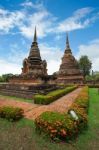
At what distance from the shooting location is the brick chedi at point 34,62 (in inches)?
1161

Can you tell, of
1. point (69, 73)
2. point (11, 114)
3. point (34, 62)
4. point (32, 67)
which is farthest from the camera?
point (69, 73)

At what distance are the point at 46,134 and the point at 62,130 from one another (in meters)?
0.75

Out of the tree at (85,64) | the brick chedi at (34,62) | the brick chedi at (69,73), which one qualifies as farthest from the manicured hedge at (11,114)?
the tree at (85,64)

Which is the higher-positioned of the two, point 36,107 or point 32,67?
point 32,67

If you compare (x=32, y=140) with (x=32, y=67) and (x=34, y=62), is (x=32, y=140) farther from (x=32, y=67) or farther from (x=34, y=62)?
(x=34, y=62)

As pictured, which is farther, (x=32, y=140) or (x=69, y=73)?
(x=69, y=73)

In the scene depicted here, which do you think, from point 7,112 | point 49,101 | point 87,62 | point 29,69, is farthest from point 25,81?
point 87,62

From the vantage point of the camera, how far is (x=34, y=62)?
3014 cm

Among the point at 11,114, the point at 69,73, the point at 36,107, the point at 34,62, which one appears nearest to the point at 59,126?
the point at 11,114

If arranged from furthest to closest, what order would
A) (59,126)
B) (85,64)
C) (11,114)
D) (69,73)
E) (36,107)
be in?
(85,64)
(69,73)
(36,107)
(11,114)
(59,126)

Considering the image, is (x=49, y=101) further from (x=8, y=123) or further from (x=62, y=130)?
(x=62, y=130)

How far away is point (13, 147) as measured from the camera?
4727 mm

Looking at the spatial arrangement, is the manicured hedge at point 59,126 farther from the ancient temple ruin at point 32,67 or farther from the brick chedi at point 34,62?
the brick chedi at point 34,62

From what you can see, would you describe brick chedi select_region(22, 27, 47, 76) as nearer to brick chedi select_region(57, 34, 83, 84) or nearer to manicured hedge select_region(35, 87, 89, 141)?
brick chedi select_region(57, 34, 83, 84)
